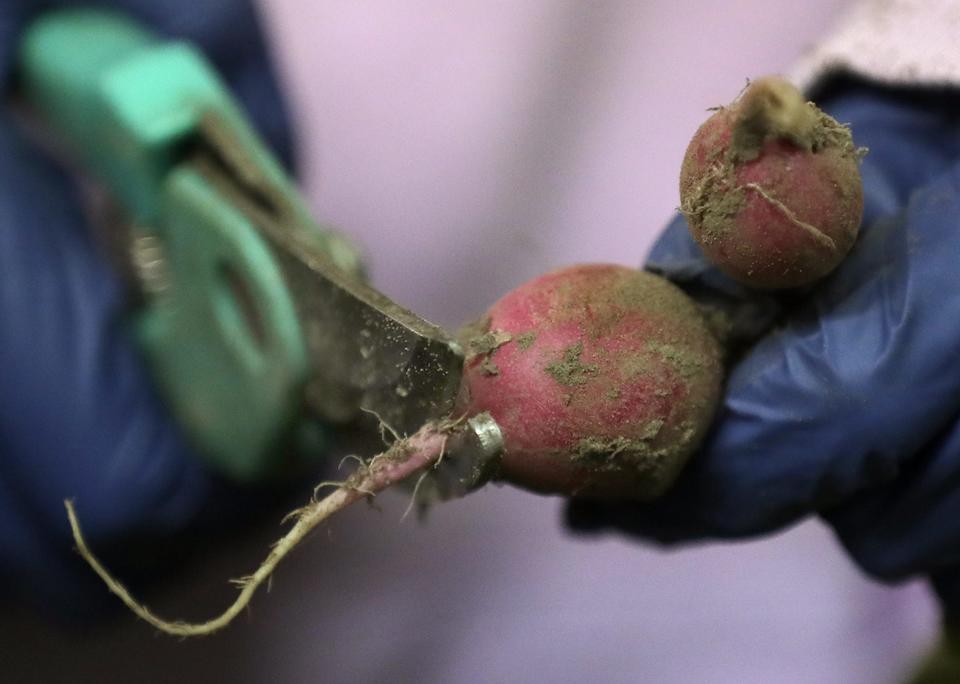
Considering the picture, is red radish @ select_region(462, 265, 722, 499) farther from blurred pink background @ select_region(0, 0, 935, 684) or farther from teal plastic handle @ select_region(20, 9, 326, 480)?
blurred pink background @ select_region(0, 0, 935, 684)

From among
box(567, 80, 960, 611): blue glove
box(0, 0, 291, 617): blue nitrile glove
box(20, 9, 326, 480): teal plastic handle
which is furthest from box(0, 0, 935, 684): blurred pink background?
box(567, 80, 960, 611): blue glove

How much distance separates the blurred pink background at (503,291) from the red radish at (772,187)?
1.54 ft

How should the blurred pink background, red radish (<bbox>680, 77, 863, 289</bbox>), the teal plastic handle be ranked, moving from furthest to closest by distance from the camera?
the blurred pink background < the teal plastic handle < red radish (<bbox>680, 77, 863, 289</bbox>)

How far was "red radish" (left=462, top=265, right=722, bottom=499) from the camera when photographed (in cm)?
46

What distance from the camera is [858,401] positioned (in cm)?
50

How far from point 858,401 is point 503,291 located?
2.12 ft

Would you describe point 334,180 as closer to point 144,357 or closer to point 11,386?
point 144,357

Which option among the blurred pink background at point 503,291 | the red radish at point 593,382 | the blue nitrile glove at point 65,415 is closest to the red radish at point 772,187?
the red radish at point 593,382

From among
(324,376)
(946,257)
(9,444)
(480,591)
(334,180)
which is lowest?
(480,591)

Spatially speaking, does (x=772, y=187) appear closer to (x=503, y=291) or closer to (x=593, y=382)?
(x=593, y=382)

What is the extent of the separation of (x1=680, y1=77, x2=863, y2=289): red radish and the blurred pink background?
47 centimetres

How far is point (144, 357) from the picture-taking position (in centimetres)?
89

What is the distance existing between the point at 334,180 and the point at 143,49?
19.0 inches

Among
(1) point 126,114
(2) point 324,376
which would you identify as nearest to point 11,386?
(1) point 126,114
